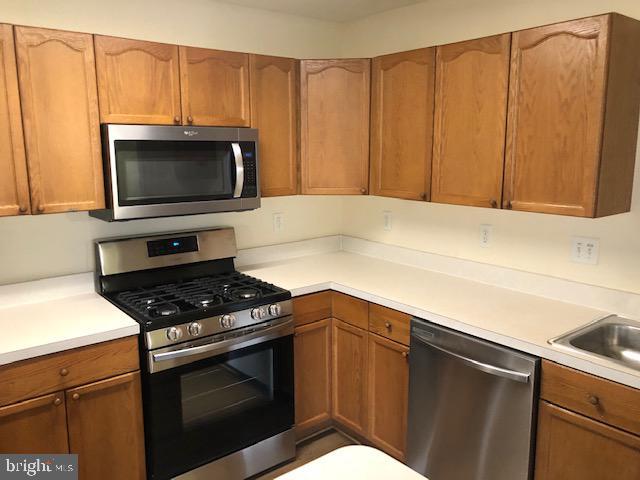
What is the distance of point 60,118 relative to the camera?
2.12 metres

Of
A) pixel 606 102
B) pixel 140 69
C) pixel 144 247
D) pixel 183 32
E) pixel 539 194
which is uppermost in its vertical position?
pixel 183 32

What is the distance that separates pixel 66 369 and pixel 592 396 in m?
1.90

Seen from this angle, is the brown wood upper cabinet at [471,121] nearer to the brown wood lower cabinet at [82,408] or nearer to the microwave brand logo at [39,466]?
the brown wood lower cabinet at [82,408]

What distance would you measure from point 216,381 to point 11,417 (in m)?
0.81

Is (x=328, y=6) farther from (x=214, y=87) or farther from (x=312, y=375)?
(x=312, y=375)

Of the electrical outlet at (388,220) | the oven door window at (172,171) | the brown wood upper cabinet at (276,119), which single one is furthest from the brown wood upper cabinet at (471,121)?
the oven door window at (172,171)

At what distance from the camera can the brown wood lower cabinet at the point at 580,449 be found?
1658mm

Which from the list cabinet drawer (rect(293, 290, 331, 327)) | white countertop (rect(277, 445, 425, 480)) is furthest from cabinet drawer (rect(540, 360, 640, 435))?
cabinet drawer (rect(293, 290, 331, 327))

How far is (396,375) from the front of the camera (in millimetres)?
2492

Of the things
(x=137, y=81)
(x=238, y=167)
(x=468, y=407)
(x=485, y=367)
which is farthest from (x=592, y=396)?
(x=137, y=81)

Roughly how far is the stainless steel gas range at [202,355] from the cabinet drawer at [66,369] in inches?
3.4

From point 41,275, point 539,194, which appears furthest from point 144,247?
point 539,194

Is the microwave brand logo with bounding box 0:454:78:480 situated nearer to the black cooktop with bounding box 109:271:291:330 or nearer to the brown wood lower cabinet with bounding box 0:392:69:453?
the brown wood lower cabinet with bounding box 0:392:69:453

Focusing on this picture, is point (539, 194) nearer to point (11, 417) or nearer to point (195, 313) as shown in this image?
point (195, 313)
